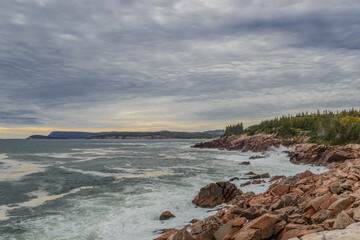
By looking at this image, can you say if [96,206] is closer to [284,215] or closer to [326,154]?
[284,215]

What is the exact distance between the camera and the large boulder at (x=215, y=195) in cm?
2384

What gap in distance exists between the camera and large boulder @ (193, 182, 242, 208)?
78.2ft

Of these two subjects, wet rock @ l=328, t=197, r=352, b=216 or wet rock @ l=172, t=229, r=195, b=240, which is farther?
wet rock @ l=172, t=229, r=195, b=240

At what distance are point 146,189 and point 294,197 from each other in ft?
61.1

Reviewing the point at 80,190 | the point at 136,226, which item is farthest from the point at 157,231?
the point at 80,190

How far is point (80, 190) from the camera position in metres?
31.3

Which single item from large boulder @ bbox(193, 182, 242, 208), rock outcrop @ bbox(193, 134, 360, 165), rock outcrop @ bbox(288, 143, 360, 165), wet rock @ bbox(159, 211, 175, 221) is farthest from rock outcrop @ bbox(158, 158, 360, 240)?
rock outcrop @ bbox(193, 134, 360, 165)

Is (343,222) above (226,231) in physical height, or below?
above

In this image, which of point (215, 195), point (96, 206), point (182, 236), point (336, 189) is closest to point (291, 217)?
point (182, 236)

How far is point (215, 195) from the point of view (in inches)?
966

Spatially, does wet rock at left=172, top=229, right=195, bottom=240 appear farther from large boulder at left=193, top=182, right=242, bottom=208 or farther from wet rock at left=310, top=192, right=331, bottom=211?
large boulder at left=193, top=182, right=242, bottom=208

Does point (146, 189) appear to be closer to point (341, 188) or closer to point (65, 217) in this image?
point (65, 217)

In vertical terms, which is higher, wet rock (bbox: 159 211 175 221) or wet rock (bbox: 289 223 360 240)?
wet rock (bbox: 289 223 360 240)

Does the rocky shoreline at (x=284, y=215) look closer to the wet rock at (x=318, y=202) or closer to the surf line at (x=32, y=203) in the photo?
the wet rock at (x=318, y=202)
